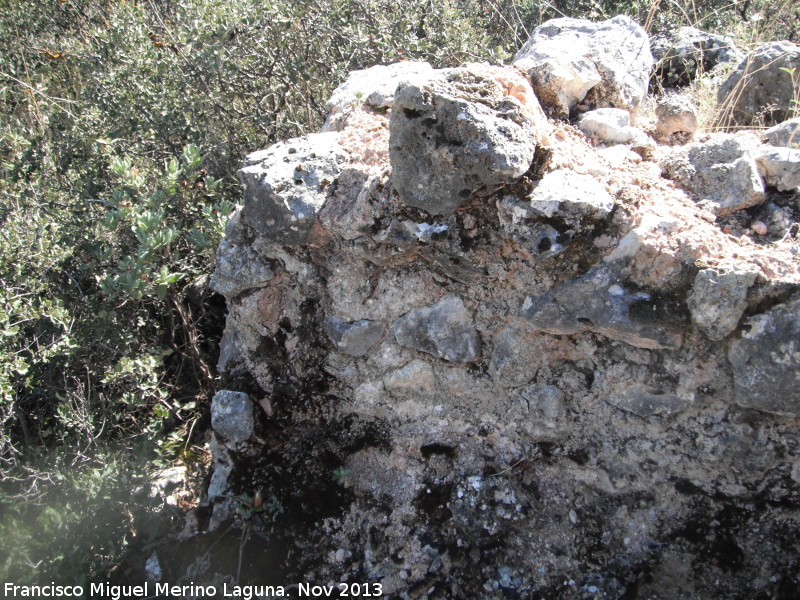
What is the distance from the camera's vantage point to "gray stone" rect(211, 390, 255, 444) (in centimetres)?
275

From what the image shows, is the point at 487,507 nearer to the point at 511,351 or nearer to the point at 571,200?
the point at 511,351

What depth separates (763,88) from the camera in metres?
2.68

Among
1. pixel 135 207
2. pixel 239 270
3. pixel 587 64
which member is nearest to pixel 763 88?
pixel 587 64

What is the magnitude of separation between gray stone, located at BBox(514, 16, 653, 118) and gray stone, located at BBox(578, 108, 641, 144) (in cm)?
11

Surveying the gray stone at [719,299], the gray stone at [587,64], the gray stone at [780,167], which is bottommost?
the gray stone at [719,299]

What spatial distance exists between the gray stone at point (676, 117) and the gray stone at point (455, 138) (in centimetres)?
76

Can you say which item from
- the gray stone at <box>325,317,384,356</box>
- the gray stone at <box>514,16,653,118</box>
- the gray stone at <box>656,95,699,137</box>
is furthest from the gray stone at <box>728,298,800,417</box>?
the gray stone at <box>325,317,384,356</box>

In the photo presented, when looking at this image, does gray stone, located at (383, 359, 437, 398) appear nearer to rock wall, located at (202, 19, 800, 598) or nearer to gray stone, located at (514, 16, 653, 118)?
rock wall, located at (202, 19, 800, 598)

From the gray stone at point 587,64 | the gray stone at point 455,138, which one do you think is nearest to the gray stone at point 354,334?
the gray stone at point 455,138

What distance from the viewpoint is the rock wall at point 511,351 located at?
6.55 feet

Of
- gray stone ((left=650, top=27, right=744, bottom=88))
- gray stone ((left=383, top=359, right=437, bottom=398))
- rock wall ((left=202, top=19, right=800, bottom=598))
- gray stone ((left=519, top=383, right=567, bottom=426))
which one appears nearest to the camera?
rock wall ((left=202, top=19, right=800, bottom=598))

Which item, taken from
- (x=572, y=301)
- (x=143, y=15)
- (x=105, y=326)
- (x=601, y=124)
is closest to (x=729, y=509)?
(x=572, y=301)

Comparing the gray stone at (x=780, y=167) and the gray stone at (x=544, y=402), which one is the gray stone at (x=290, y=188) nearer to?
the gray stone at (x=544, y=402)

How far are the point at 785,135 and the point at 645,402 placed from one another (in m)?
1.11
